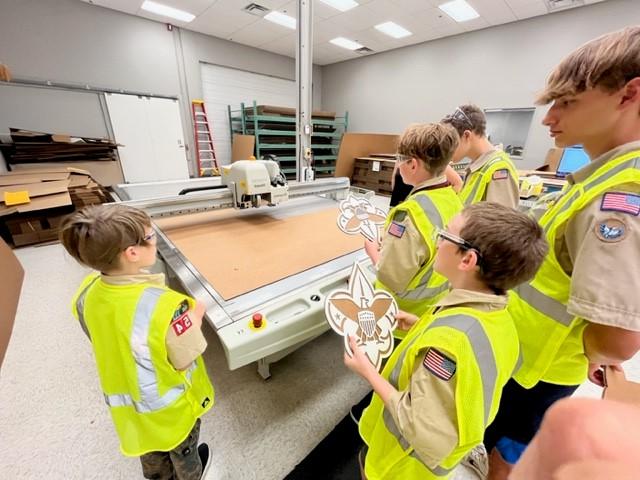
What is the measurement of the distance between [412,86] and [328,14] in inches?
102

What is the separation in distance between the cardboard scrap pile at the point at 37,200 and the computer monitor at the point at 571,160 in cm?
514

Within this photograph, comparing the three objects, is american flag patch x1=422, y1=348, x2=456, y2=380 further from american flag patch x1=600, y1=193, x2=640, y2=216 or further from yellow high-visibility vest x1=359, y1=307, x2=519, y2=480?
american flag patch x1=600, y1=193, x2=640, y2=216

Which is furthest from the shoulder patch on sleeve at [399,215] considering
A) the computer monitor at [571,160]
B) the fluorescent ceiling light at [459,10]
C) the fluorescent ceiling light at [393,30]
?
the fluorescent ceiling light at [393,30]

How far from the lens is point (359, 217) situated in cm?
155

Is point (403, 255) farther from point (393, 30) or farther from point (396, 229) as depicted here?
point (393, 30)

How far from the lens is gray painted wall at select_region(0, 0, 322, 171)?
4.21 metres

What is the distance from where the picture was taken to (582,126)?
73 cm

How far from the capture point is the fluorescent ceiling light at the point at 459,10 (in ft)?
14.4

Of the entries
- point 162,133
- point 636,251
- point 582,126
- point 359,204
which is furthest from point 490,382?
point 162,133

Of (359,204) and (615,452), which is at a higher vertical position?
(615,452)

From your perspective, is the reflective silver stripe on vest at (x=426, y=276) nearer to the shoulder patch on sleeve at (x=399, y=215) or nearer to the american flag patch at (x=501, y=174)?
the shoulder patch on sleeve at (x=399, y=215)

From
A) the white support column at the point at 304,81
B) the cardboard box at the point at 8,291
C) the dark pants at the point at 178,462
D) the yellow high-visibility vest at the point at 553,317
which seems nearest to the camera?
the yellow high-visibility vest at the point at 553,317

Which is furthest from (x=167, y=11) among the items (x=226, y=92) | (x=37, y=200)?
(x=37, y=200)

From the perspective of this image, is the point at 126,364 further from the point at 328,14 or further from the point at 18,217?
the point at 328,14
